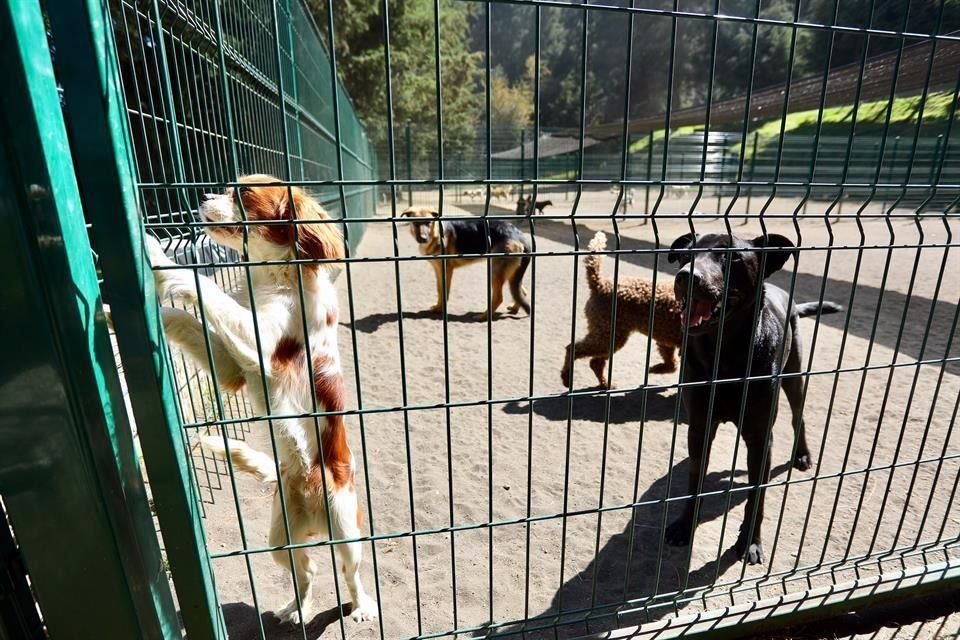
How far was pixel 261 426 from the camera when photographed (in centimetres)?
432

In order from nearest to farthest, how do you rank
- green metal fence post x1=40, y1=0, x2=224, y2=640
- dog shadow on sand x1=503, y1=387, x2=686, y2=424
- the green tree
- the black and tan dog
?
green metal fence post x1=40, y1=0, x2=224, y2=640
dog shadow on sand x1=503, y1=387, x2=686, y2=424
the black and tan dog
the green tree

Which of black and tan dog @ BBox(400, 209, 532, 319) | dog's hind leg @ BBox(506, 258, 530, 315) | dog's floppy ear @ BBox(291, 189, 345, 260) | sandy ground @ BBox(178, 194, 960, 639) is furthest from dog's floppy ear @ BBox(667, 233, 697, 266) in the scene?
dog's hind leg @ BBox(506, 258, 530, 315)

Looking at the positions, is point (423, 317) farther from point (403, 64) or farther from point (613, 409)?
point (403, 64)

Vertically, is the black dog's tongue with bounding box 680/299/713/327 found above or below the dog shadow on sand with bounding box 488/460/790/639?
above

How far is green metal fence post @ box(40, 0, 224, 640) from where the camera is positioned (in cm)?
124

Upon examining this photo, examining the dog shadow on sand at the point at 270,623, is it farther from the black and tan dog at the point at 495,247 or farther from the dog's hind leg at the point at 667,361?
the black and tan dog at the point at 495,247

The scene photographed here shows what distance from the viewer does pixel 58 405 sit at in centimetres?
139

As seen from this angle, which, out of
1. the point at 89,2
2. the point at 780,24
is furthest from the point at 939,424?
the point at 89,2

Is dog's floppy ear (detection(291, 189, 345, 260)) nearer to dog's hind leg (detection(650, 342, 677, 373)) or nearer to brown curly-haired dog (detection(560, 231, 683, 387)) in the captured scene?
brown curly-haired dog (detection(560, 231, 683, 387))

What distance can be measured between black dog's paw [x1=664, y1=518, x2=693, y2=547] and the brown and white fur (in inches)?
66.3

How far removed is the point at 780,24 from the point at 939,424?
451 cm

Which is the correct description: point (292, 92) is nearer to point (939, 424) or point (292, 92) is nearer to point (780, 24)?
point (780, 24)

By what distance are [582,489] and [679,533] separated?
31.8 inches

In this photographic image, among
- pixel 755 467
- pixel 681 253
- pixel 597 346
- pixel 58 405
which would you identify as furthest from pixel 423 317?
pixel 58 405
